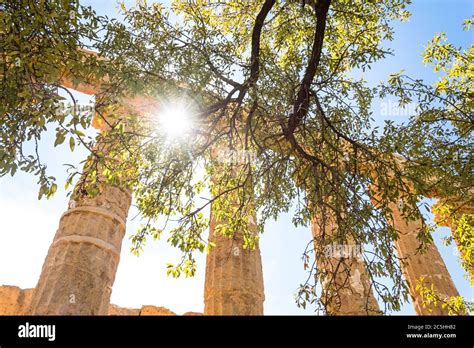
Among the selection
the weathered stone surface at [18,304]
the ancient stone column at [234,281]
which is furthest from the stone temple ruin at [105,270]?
the weathered stone surface at [18,304]

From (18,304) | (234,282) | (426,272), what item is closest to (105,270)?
(234,282)

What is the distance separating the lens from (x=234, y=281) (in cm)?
879

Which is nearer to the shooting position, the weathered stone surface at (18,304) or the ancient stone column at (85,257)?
the ancient stone column at (85,257)

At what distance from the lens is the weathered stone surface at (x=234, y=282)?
8539 millimetres

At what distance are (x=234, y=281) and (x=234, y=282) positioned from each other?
0.08ft

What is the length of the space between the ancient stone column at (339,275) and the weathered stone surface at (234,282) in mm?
1688

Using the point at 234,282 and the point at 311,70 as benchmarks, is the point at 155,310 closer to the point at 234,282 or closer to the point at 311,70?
the point at 234,282

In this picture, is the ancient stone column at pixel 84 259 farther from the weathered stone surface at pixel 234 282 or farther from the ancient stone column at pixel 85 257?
the weathered stone surface at pixel 234 282

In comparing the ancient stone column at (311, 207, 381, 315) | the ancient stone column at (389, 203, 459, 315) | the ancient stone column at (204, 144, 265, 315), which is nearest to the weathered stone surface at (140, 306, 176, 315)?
the ancient stone column at (204, 144, 265, 315)

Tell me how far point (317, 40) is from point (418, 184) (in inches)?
111
